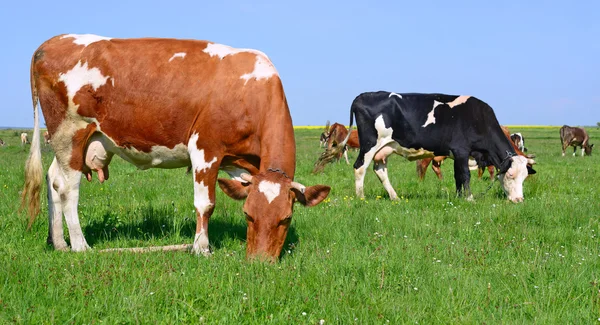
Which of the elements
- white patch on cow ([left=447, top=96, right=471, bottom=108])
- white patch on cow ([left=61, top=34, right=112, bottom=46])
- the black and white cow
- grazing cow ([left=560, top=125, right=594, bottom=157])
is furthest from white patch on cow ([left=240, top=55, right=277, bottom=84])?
grazing cow ([left=560, top=125, right=594, bottom=157])

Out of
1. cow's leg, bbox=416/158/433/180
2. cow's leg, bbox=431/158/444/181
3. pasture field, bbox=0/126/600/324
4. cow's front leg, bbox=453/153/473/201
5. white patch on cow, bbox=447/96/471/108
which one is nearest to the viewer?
pasture field, bbox=0/126/600/324

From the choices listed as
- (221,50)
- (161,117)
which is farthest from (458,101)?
(161,117)

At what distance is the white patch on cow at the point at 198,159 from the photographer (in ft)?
20.7

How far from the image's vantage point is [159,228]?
7777 millimetres

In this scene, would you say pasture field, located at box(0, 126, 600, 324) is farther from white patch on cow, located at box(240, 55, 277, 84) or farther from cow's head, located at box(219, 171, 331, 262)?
white patch on cow, located at box(240, 55, 277, 84)

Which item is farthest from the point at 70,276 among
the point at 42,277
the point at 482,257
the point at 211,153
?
the point at 482,257

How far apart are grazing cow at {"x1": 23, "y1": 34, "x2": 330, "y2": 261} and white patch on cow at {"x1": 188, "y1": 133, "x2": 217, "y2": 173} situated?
12mm

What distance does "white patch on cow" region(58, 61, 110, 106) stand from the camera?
6.59 m

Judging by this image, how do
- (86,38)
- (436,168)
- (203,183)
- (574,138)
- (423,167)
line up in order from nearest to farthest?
1. (203,183)
2. (86,38)
3. (423,167)
4. (436,168)
5. (574,138)

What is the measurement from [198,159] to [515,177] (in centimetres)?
750

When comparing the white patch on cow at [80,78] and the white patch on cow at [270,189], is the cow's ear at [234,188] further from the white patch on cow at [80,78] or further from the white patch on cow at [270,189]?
the white patch on cow at [80,78]

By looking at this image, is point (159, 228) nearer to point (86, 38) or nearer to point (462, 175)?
point (86, 38)

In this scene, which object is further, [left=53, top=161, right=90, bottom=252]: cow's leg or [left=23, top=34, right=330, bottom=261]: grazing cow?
[left=53, top=161, right=90, bottom=252]: cow's leg

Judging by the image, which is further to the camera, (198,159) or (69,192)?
(69,192)
